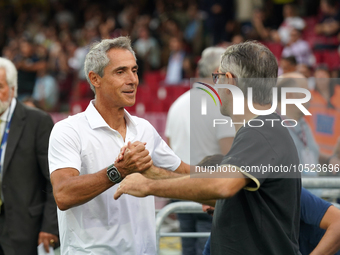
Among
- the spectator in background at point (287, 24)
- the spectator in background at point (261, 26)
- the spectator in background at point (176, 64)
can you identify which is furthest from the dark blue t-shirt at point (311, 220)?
the spectator in background at point (261, 26)

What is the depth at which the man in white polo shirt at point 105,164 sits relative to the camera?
7.32ft

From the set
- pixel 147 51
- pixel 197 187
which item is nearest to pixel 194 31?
pixel 147 51

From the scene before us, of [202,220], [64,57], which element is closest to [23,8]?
[64,57]

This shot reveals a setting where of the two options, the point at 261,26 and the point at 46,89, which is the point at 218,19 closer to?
the point at 261,26

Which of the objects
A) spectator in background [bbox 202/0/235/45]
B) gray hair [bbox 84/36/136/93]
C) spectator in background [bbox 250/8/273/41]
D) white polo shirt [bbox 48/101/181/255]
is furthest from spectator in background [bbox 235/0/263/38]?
white polo shirt [bbox 48/101/181/255]

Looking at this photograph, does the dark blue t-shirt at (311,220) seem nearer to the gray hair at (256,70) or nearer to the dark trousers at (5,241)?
the gray hair at (256,70)

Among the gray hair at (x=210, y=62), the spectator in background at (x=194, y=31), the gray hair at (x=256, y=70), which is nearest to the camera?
the gray hair at (x=256, y=70)

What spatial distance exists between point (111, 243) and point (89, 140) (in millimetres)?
557

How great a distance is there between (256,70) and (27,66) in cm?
1094

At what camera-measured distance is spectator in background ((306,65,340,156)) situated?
17.0 ft

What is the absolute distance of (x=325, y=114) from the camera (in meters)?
5.45

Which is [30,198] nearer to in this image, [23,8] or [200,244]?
[200,244]

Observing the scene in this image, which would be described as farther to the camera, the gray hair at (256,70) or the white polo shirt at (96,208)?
the white polo shirt at (96,208)

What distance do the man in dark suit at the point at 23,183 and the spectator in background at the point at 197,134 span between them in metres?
1.15
